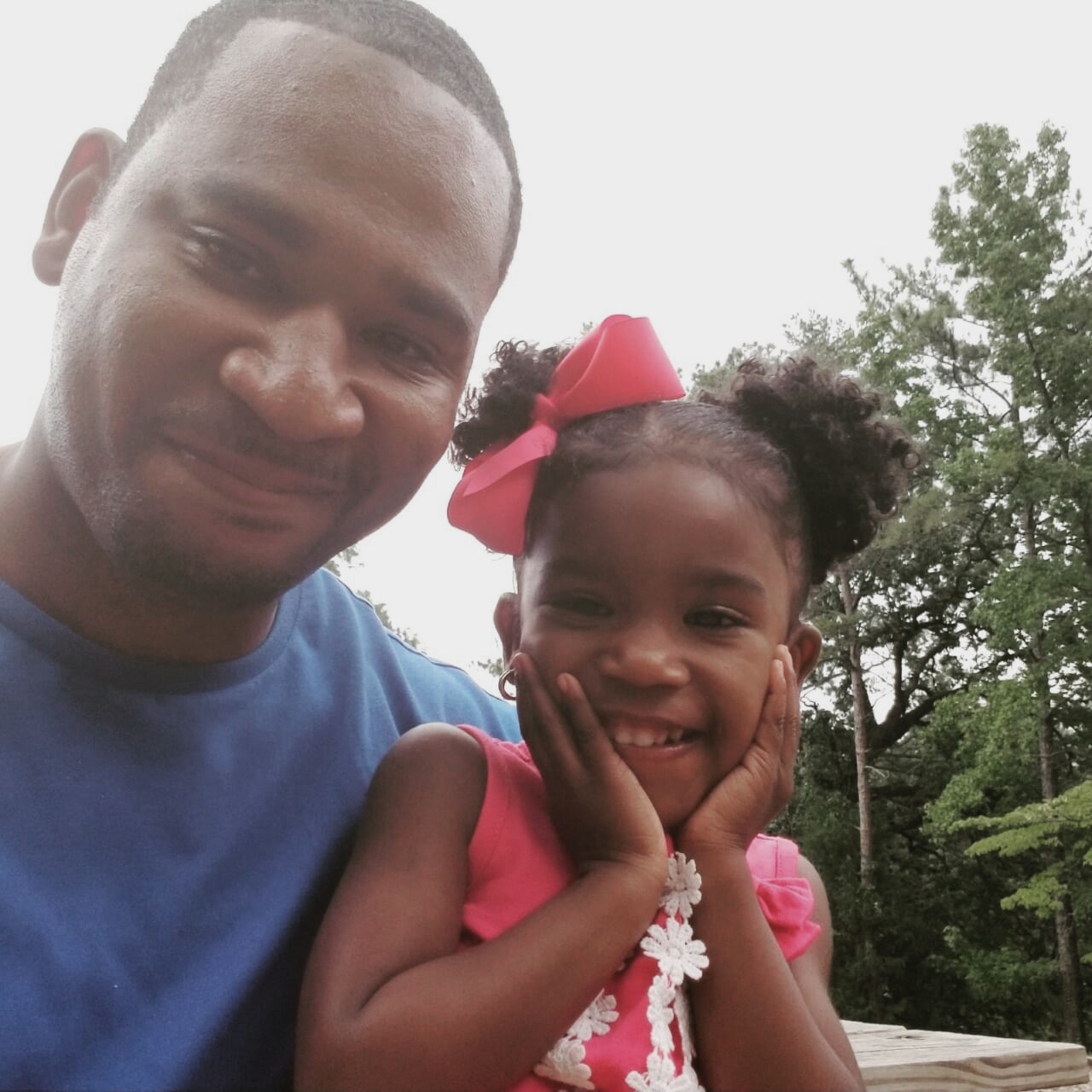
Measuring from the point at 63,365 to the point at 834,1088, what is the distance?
59.8 inches

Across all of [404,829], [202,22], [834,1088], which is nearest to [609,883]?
[404,829]

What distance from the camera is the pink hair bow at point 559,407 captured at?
188cm

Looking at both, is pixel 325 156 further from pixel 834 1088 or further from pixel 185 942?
pixel 834 1088

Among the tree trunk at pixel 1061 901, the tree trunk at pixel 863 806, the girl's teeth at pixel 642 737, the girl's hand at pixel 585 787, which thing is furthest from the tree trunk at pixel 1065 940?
the girl's hand at pixel 585 787

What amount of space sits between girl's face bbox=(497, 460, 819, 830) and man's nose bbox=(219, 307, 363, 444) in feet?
1.55

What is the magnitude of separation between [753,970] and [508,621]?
76 centimetres

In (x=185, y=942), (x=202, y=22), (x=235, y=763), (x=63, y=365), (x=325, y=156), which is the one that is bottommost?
(x=185, y=942)

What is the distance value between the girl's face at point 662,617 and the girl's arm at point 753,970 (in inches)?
1.9

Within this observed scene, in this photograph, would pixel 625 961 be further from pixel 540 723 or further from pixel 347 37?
pixel 347 37

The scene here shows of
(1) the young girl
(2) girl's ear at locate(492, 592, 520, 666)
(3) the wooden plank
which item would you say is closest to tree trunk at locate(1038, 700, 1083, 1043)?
(3) the wooden plank

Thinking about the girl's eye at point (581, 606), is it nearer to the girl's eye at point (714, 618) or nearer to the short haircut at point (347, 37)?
the girl's eye at point (714, 618)

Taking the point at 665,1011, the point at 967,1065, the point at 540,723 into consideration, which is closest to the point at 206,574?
the point at 540,723

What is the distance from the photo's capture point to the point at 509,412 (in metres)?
2.16

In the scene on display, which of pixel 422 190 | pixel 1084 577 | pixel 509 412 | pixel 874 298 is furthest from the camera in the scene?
pixel 874 298
